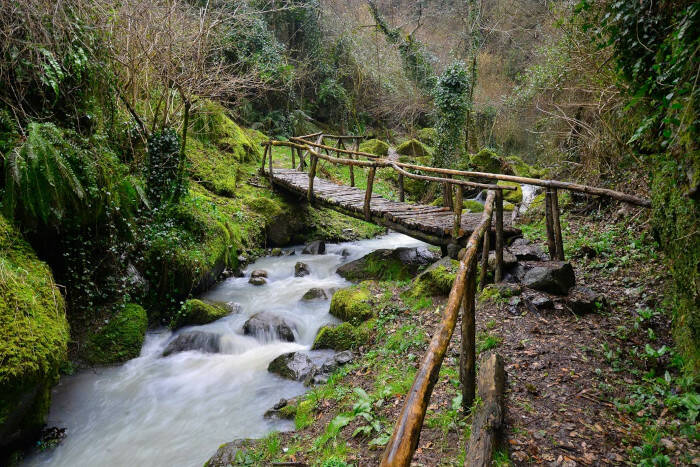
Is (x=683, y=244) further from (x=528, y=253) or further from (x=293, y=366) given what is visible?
(x=293, y=366)

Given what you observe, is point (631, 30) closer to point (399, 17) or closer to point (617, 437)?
point (617, 437)

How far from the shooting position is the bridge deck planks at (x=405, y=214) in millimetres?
6435

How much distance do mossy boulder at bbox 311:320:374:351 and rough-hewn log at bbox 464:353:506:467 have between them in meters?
2.42

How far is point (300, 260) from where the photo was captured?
972 centimetres

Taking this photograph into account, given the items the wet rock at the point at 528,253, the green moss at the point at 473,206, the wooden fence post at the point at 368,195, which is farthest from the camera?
the green moss at the point at 473,206

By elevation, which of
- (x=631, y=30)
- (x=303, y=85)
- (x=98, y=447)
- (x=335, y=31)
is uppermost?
(x=335, y=31)

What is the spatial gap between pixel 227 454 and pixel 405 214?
4887 mm

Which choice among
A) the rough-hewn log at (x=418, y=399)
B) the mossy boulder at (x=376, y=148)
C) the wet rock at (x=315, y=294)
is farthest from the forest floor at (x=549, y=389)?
the mossy boulder at (x=376, y=148)

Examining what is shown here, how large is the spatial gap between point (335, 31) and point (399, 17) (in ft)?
19.0

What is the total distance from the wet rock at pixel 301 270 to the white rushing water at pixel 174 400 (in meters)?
1.66

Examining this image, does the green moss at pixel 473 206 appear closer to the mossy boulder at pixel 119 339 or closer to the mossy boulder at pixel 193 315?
the mossy boulder at pixel 193 315

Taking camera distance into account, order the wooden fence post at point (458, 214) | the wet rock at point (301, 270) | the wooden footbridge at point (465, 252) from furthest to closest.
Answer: the wet rock at point (301, 270)
the wooden fence post at point (458, 214)
the wooden footbridge at point (465, 252)

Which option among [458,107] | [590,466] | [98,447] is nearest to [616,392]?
[590,466]

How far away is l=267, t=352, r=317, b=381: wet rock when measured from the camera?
204 inches
